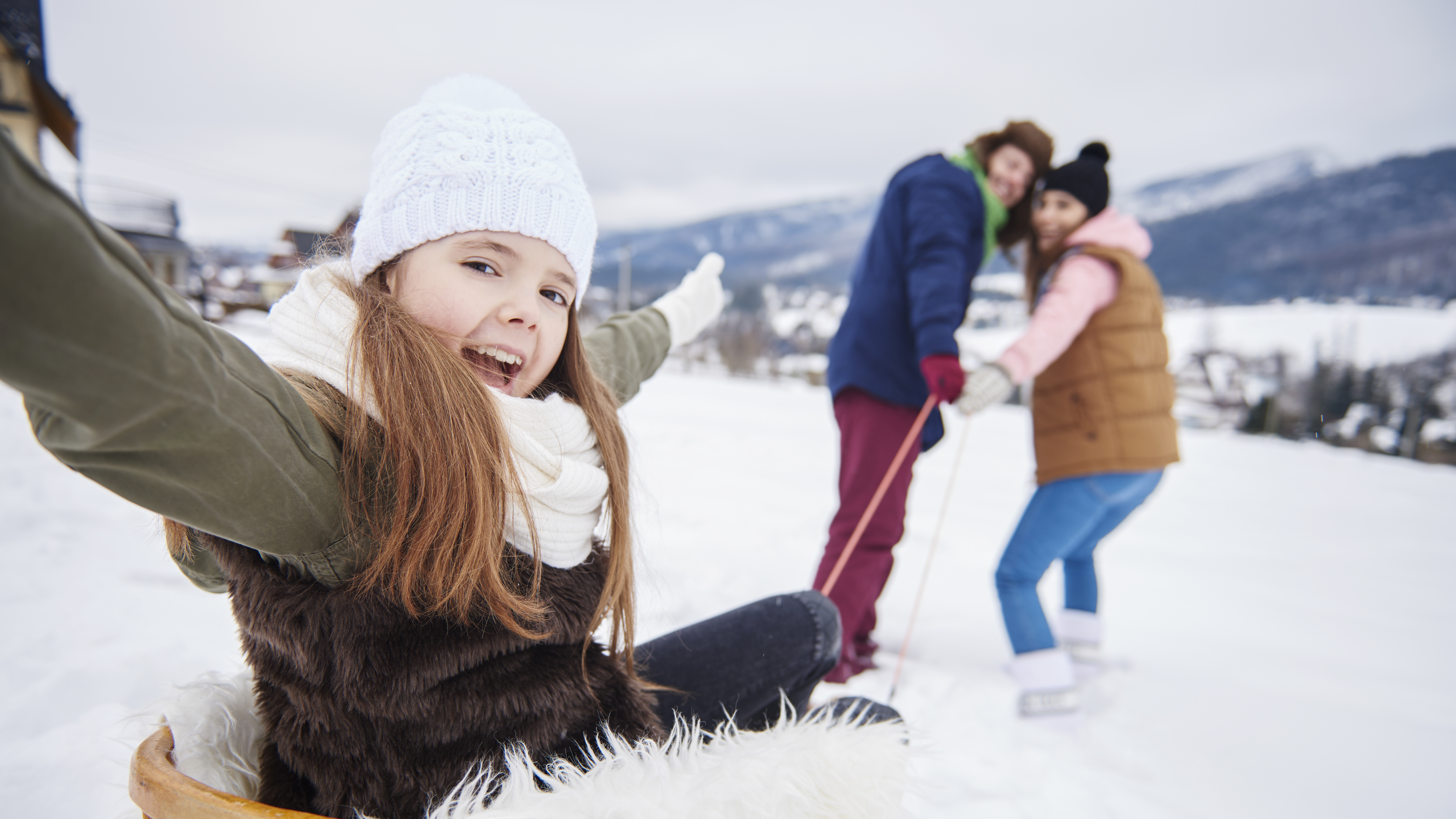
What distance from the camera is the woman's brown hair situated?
88.7 inches

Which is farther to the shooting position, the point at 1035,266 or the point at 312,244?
the point at 1035,266

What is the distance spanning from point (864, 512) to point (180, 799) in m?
1.82

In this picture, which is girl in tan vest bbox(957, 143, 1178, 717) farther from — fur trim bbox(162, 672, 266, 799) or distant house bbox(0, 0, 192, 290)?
distant house bbox(0, 0, 192, 290)

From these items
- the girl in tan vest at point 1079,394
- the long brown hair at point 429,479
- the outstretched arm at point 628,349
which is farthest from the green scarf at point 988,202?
the long brown hair at point 429,479

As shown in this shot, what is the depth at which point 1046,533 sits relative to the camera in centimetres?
210

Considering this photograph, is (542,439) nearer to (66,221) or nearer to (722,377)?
(66,221)

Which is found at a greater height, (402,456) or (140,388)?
(140,388)

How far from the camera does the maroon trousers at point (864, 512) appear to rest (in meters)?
2.11

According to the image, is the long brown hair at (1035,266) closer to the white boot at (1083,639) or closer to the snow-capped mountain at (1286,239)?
the white boot at (1083,639)

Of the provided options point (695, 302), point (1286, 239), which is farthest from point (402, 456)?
point (1286, 239)

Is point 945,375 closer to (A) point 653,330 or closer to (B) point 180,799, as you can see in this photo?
(A) point 653,330

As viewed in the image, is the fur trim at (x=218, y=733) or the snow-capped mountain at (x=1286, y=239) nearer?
the fur trim at (x=218, y=733)

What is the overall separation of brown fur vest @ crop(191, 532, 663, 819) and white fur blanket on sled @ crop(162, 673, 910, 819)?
0.14 feet

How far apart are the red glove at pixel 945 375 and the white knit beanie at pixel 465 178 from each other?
1260mm
